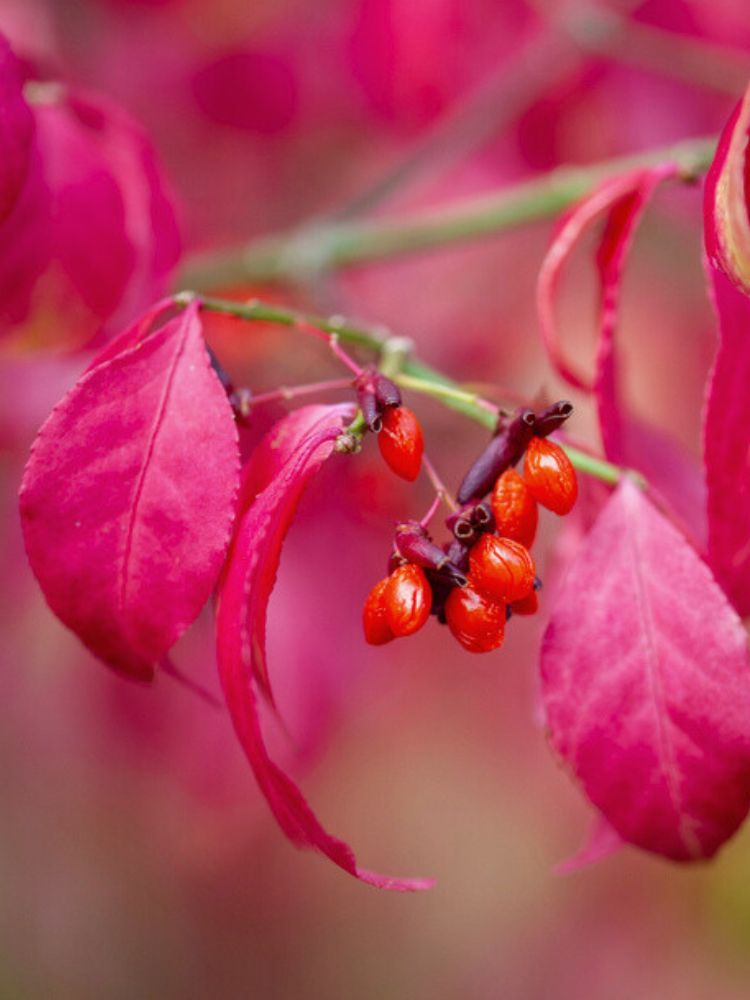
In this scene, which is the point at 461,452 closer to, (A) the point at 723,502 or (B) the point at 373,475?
(B) the point at 373,475

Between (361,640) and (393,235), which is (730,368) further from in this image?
(361,640)

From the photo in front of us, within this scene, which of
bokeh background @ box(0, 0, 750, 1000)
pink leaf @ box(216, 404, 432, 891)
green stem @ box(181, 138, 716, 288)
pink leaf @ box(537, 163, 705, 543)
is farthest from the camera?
bokeh background @ box(0, 0, 750, 1000)

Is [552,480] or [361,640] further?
[361,640]

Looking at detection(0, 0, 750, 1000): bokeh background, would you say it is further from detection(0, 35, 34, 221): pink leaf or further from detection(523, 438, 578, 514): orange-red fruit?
detection(523, 438, 578, 514): orange-red fruit

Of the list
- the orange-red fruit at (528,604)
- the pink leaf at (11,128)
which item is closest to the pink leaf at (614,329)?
the orange-red fruit at (528,604)

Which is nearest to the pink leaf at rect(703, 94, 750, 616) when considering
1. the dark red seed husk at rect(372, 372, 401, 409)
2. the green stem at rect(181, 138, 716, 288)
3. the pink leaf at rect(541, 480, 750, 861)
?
the pink leaf at rect(541, 480, 750, 861)

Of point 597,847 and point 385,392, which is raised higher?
point 385,392

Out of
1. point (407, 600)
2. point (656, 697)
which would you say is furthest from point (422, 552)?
point (656, 697)
